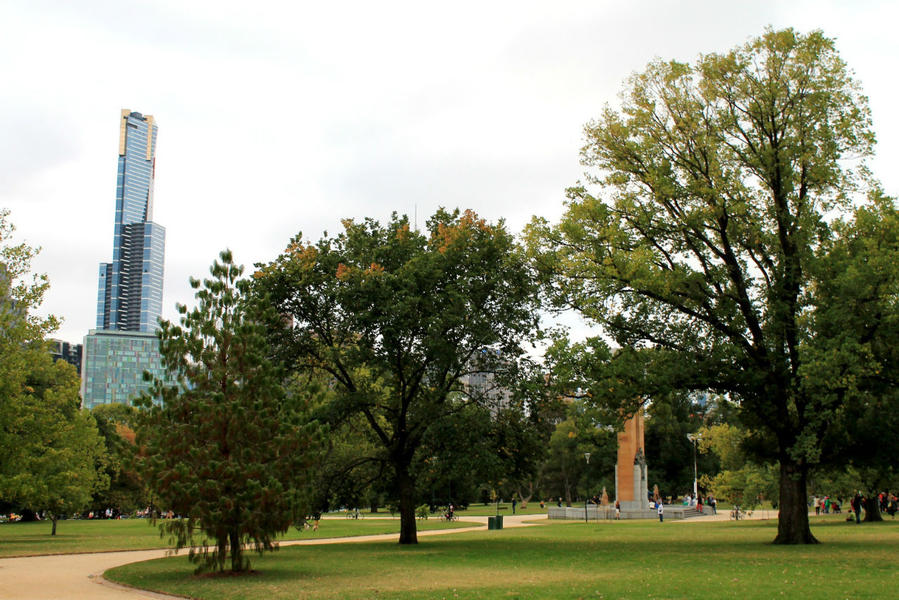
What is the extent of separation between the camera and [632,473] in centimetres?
5881

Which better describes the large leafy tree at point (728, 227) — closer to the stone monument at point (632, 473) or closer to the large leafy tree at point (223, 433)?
the large leafy tree at point (223, 433)

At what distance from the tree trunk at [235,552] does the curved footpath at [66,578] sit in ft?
8.70

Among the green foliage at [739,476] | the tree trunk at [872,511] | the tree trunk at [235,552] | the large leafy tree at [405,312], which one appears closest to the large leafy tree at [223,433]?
the tree trunk at [235,552]

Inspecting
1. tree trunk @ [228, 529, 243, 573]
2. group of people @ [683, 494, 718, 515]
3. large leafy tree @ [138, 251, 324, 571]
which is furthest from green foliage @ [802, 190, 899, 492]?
group of people @ [683, 494, 718, 515]

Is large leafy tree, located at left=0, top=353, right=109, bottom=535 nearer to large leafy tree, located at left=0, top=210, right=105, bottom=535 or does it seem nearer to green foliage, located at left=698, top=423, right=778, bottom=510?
large leafy tree, located at left=0, top=210, right=105, bottom=535

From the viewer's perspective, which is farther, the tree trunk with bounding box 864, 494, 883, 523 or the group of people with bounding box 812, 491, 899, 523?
the tree trunk with bounding box 864, 494, 883, 523

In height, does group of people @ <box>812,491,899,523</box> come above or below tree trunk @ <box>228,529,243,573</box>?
below

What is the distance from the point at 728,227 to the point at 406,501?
14.9 meters

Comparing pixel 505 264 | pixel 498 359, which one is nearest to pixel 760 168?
pixel 505 264

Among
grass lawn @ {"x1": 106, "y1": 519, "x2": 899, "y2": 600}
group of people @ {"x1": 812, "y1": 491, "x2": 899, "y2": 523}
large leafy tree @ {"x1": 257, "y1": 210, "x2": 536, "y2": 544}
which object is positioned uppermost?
large leafy tree @ {"x1": 257, "y1": 210, "x2": 536, "y2": 544}

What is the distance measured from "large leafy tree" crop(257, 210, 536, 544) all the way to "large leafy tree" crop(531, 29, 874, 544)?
2.30 m

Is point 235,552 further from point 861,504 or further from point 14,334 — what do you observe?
point 861,504

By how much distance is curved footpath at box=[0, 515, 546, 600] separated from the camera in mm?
15474

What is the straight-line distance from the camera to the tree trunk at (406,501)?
98.6ft
